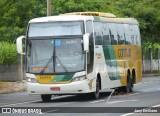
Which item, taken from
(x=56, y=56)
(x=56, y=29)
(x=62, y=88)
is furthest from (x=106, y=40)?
(x=62, y=88)

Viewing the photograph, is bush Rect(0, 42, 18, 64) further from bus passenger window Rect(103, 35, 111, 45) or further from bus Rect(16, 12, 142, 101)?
bus Rect(16, 12, 142, 101)

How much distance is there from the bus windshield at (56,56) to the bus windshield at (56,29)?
0.31 meters

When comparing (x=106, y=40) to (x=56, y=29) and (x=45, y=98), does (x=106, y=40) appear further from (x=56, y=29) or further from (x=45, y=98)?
(x=45, y=98)

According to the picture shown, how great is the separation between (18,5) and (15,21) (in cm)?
114

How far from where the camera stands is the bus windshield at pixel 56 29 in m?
24.4

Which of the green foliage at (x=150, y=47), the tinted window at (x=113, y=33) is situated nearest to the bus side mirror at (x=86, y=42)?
the tinted window at (x=113, y=33)

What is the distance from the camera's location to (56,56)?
2416cm

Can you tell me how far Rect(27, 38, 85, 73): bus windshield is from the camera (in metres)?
24.0

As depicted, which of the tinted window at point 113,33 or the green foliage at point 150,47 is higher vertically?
the tinted window at point 113,33

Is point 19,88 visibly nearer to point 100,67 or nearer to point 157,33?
point 100,67

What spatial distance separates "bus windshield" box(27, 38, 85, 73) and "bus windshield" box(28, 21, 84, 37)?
1.02 ft

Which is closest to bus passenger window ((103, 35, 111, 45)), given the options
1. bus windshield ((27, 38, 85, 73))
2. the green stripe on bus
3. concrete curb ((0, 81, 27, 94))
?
bus windshield ((27, 38, 85, 73))

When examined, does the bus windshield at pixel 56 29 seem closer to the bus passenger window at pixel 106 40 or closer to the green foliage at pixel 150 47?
the bus passenger window at pixel 106 40

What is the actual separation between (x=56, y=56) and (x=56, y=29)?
1167 millimetres
